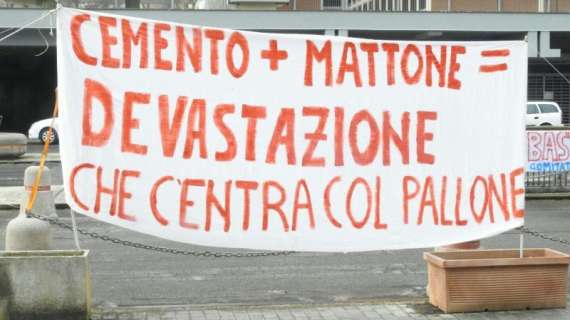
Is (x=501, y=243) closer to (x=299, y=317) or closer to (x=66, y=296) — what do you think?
(x=299, y=317)

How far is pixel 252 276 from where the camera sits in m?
9.09

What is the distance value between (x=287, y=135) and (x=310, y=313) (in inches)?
58.2

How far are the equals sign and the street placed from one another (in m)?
2.13

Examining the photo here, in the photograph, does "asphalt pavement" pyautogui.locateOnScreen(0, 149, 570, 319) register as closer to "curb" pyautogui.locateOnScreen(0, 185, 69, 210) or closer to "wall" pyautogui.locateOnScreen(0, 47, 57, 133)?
"curb" pyautogui.locateOnScreen(0, 185, 69, 210)

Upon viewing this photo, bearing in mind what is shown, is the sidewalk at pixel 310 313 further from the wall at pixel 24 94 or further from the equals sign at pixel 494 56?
the wall at pixel 24 94

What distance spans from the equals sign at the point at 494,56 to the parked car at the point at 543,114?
28.1m

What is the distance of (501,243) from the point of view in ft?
37.2

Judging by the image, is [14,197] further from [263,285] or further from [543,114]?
[543,114]

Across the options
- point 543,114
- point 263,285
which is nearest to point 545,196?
point 263,285

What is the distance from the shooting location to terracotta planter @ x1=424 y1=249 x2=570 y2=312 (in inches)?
270

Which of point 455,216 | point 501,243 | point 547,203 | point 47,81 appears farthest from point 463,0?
point 455,216

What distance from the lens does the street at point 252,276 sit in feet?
26.2

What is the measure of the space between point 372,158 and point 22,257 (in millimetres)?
2816

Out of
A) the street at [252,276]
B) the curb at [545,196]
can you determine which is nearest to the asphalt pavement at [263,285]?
the street at [252,276]
